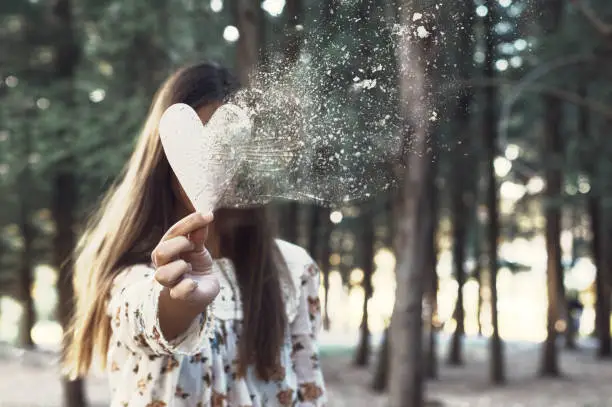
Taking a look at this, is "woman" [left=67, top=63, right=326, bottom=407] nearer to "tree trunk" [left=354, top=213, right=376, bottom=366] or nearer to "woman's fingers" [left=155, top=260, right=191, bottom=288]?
"woman's fingers" [left=155, top=260, right=191, bottom=288]

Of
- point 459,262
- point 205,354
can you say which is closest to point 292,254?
point 205,354

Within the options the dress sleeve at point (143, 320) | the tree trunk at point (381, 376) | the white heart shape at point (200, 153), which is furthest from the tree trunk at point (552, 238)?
the white heart shape at point (200, 153)

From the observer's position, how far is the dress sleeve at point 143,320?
151 cm

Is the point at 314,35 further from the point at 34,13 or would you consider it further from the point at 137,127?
the point at 34,13

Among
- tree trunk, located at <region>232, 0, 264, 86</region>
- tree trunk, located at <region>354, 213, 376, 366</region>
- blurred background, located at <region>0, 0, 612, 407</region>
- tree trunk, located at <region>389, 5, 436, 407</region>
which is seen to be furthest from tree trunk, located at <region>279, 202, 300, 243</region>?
tree trunk, located at <region>232, 0, 264, 86</region>

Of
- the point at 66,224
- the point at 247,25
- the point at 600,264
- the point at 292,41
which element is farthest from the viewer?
the point at 600,264

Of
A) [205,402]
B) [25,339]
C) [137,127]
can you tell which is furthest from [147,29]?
[25,339]

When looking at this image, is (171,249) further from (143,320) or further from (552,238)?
(552,238)

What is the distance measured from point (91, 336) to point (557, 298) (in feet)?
53.7

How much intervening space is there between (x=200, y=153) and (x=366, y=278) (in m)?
17.4

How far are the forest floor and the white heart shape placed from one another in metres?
12.8

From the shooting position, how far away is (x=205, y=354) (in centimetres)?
182

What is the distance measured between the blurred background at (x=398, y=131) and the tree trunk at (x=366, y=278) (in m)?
0.06

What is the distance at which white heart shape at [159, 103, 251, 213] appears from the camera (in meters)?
1.25
